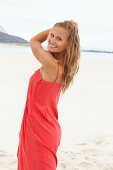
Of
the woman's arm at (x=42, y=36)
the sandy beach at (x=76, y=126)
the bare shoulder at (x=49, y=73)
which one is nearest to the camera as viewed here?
the bare shoulder at (x=49, y=73)

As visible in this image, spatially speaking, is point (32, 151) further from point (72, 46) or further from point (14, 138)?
point (14, 138)

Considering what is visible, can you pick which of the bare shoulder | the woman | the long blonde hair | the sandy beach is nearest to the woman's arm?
the woman

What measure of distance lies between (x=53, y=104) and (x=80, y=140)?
2.74m

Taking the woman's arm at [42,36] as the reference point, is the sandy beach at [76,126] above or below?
below

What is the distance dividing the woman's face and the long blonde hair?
24 millimetres

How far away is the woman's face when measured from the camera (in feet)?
5.70

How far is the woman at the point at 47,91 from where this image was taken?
1.73m

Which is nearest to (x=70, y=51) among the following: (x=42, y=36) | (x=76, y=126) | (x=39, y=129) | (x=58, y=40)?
(x=58, y=40)

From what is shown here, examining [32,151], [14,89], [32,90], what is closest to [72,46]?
[32,90]

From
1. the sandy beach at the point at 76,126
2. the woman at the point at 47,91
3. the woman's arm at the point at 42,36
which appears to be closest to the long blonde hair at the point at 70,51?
the woman at the point at 47,91

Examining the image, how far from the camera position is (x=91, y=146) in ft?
13.4

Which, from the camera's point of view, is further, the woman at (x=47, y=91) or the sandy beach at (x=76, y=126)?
the sandy beach at (x=76, y=126)

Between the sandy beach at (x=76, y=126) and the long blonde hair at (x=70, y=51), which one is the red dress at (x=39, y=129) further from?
the sandy beach at (x=76, y=126)

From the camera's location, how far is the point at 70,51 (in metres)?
1.73
